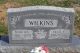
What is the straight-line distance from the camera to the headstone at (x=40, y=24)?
594cm

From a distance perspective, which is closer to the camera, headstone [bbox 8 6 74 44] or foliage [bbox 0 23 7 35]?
headstone [bbox 8 6 74 44]

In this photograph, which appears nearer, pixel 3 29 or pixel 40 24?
pixel 40 24

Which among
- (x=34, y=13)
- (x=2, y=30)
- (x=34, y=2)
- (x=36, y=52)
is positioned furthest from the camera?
(x=34, y=2)

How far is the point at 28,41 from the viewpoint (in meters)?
6.20

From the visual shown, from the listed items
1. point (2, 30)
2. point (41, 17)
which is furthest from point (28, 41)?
point (2, 30)

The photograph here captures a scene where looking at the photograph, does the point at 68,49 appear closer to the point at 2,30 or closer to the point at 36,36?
the point at 36,36

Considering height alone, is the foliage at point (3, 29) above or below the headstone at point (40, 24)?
below

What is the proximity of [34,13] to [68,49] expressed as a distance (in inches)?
40.6

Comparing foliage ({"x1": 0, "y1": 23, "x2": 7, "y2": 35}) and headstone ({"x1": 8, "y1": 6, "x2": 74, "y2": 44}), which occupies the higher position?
headstone ({"x1": 8, "y1": 6, "x2": 74, "y2": 44})

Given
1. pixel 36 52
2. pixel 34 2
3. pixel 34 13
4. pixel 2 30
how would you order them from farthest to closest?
pixel 34 2
pixel 2 30
pixel 34 13
pixel 36 52

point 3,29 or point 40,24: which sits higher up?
point 40,24

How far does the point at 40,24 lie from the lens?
606 cm

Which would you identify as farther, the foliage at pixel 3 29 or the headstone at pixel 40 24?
the foliage at pixel 3 29

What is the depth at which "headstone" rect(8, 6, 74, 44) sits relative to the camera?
234 inches
